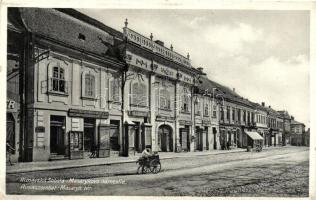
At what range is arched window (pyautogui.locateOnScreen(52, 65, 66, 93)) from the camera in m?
8.59

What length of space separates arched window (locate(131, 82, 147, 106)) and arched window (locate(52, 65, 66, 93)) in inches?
86.6

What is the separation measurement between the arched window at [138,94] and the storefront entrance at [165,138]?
4.53ft

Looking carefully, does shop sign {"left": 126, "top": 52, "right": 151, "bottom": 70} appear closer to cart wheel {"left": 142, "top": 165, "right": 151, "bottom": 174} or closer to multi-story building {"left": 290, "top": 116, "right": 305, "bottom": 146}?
cart wheel {"left": 142, "top": 165, "right": 151, "bottom": 174}

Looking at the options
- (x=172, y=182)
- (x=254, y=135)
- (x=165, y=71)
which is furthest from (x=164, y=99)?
(x=254, y=135)

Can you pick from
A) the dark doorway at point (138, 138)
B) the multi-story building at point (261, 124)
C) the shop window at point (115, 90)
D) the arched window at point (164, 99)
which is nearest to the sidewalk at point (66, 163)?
the dark doorway at point (138, 138)

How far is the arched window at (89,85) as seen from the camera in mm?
9023

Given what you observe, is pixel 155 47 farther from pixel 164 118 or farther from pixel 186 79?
pixel 164 118

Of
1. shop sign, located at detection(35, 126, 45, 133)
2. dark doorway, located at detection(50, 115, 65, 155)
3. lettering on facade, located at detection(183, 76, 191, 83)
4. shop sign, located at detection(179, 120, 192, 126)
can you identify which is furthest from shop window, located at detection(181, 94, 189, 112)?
shop sign, located at detection(35, 126, 45, 133)

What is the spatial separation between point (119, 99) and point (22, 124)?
9.22 feet

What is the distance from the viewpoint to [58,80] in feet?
28.4

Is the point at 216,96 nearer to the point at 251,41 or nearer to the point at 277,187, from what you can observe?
the point at 251,41

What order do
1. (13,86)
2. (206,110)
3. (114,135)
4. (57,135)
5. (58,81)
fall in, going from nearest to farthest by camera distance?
(13,86), (58,81), (57,135), (114,135), (206,110)

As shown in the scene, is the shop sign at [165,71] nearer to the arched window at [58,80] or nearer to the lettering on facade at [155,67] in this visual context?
the lettering on facade at [155,67]

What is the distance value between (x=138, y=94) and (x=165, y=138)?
2195 mm
